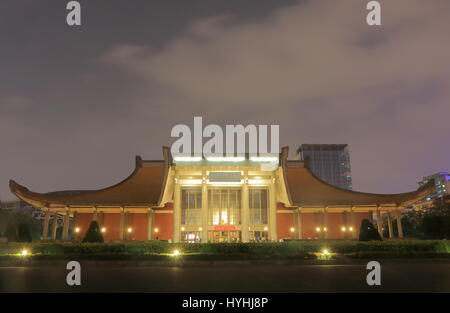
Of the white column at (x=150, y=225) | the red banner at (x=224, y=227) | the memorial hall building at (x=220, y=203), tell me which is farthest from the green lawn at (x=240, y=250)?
the red banner at (x=224, y=227)

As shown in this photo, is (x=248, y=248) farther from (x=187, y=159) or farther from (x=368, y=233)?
(x=187, y=159)

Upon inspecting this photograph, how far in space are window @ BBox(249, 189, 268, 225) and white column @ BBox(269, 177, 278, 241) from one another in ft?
3.42

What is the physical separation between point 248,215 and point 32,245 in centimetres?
2113

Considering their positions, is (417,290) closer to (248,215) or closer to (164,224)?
(248,215)

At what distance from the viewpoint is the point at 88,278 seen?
13.4 m

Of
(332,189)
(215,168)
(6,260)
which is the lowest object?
(6,260)

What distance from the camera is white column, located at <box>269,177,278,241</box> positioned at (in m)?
36.6

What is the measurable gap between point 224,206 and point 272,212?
5299mm

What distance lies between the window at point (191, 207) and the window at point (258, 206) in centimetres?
568

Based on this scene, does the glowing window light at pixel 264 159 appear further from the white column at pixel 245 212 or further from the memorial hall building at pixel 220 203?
the white column at pixel 245 212

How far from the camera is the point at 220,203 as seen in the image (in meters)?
38.9

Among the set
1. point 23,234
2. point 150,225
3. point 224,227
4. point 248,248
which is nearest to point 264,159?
point 224,227
